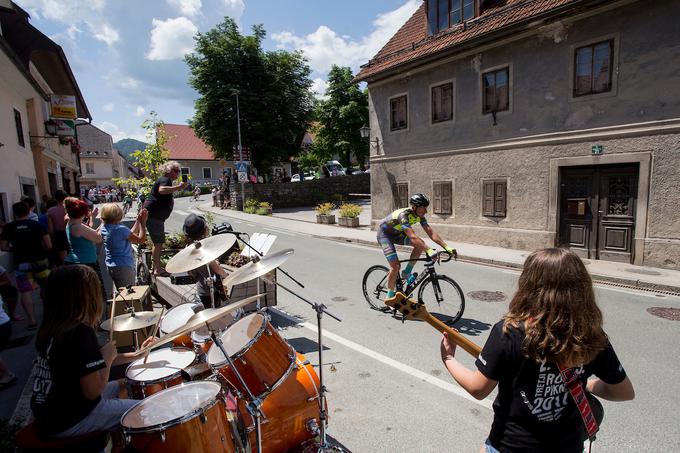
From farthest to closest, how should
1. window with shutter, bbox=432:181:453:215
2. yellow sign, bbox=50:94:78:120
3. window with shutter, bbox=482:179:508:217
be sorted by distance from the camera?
yellow sign, bbox=50:94:78:120 < window with shutter, bbox=432:181:453:215 < window with shutter, bbox=482:179:508:217

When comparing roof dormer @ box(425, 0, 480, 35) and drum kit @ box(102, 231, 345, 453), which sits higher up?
roof dormer @ box(425, 0, 480, 35)

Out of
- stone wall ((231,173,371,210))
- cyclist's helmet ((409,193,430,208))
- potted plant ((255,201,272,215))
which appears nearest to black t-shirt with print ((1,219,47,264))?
cyclist's helmet ((409,193,430,208))

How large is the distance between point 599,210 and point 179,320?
11.5 m

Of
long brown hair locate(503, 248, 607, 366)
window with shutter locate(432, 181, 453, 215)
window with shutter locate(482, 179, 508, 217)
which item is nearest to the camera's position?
long brown hair locate(503, 248, 607, 366)

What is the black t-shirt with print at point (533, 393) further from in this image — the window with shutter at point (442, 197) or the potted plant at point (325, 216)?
the potted plant at point (325, 216)

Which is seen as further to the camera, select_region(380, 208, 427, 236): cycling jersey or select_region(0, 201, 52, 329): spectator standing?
select_region(380, 208, 427, 236): cycling jersey

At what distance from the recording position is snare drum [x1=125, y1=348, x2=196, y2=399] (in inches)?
114

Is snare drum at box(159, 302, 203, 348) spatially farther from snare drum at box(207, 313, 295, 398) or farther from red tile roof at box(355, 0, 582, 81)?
red tile roof at box(355, 0, 582, 81)

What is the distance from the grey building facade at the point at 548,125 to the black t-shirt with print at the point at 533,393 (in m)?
10.5

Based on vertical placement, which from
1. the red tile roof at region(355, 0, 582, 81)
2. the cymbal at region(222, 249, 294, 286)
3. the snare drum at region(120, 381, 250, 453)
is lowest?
the snare drum at region(120, 381, 250, 453)

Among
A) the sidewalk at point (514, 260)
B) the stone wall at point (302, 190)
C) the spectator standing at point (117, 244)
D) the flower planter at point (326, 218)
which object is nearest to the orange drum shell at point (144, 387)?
the spectator standing at point (117, 244)

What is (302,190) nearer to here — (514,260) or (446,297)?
(514,260)

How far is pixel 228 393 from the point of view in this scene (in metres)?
2.95

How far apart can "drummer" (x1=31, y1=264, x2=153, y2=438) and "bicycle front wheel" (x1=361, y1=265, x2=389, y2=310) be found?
17.0 feet
